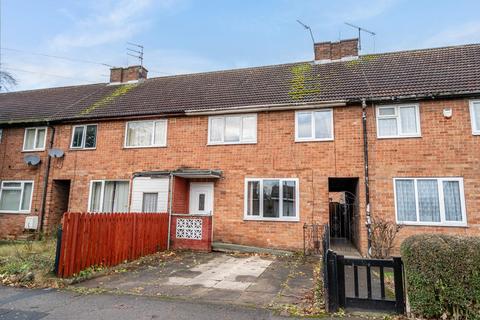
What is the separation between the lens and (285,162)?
38.9ft

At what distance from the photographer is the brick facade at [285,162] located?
34.3ft

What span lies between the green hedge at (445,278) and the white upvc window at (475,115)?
703cm

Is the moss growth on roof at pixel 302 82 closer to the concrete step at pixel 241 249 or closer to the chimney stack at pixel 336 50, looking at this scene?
the chimney stack at pixel 336 50

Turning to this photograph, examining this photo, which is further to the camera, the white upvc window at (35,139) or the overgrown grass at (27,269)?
the white upvc window at (35,139)

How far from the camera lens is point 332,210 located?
46.3 feet

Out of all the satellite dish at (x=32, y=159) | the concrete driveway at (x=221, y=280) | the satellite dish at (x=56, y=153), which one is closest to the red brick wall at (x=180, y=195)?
the concrete driveway at (x=221, y=280)

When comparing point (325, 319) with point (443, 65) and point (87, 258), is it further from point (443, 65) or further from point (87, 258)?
point (443, 65)

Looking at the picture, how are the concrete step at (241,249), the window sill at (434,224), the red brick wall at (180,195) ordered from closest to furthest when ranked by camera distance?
the window sill at (434,224), the concrete step at (241,249), the red brick wall at (180,195)

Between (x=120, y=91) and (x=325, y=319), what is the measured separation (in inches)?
617

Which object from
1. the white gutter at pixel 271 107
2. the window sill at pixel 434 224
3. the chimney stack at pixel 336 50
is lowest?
the window sill at pixel 434 224

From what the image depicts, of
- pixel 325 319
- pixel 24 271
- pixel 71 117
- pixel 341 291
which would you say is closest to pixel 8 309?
pixel 24 271

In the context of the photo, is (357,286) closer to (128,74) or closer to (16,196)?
(16,196)

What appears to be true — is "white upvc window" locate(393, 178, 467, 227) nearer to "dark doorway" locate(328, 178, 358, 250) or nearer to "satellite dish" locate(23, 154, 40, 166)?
"dark doorway" locate(328, 178, 358, 250)

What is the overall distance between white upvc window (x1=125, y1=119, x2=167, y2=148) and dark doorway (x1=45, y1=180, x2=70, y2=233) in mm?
3952
